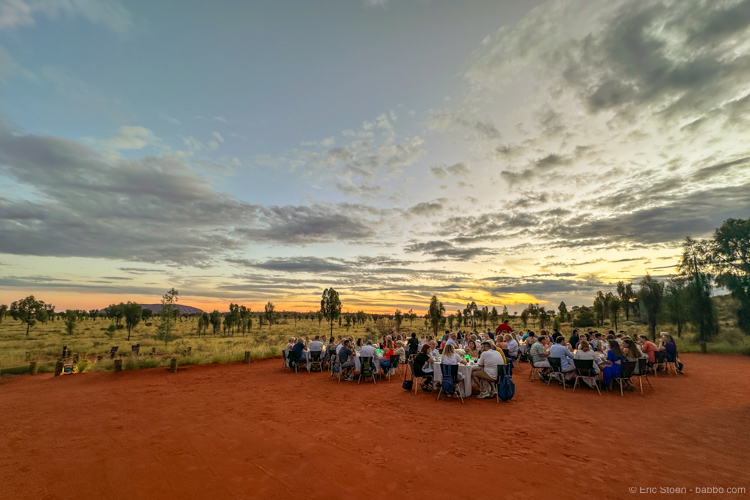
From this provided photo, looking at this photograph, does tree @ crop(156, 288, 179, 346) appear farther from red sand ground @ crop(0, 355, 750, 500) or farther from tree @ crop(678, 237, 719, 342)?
tree @ crop(678, 237, 719, 342)

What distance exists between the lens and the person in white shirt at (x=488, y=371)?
984 cm

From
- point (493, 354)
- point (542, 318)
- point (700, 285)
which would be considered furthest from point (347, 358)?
point (542, 318)

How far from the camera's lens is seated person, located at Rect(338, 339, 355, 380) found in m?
13.1

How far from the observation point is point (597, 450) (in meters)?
6.21

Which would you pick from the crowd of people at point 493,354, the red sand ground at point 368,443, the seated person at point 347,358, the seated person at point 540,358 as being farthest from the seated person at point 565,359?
the seated person at point 347,358

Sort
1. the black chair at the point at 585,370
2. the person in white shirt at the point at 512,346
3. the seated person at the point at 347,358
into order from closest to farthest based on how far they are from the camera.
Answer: the black chair at the point at 585,370, the seated person at the point at 347,358, the person in white shirt at the point at 512,346

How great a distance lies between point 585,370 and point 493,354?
3662 millimetres

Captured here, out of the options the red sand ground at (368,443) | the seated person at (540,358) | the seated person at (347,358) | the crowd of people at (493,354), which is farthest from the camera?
the seated person at (347,358)

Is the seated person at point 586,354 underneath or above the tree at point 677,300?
underneath

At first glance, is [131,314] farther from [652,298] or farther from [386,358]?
[652,298]

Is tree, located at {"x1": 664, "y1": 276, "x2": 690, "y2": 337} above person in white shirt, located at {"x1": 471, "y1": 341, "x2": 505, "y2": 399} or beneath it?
above

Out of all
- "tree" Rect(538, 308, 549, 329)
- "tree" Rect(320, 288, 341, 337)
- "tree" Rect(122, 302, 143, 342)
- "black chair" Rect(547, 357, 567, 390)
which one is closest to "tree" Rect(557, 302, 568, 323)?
"tree" Rect(538, 308, 549, 329)

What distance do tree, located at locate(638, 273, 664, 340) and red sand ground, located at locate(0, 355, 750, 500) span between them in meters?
21.4

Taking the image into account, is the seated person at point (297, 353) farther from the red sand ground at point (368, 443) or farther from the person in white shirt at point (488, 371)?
→ the person in white shirt at point (488, 371)
